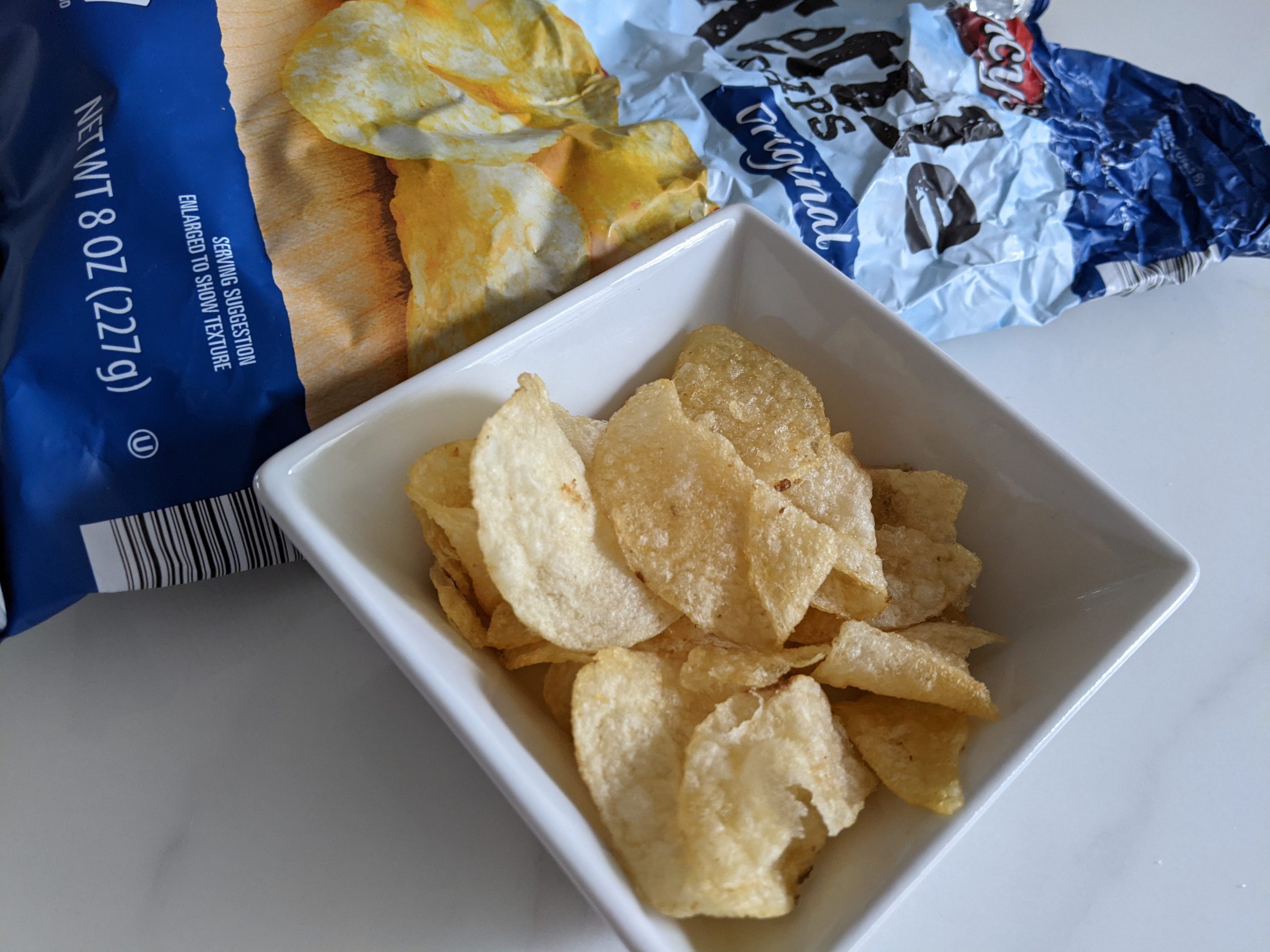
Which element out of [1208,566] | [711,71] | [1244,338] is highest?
[711,71]

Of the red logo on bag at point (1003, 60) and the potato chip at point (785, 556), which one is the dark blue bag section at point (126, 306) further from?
the red logo on bag at point (1003, 60)

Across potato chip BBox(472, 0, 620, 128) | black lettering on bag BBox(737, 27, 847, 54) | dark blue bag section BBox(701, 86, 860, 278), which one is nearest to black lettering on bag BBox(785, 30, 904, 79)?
black lettering on bag BBox(737, 27, 847, 54)

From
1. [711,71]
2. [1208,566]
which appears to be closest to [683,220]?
[711,71]

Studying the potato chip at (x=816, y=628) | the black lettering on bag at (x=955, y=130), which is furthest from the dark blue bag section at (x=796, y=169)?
the potato chip at (x=816, y=628)

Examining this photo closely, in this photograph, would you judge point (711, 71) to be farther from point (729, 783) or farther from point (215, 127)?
point (729, 783)

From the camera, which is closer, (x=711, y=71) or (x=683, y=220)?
(x=683, y=220)
